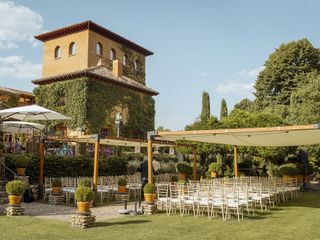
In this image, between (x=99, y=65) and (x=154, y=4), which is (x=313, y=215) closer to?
(x=154, y=4)

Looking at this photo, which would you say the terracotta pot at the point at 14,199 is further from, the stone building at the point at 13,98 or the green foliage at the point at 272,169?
the green foliage at the point at 272,169

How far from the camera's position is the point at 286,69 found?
34.2 meters

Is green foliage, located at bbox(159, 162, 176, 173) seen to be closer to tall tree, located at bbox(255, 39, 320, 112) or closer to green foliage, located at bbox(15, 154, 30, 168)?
green foliage, located at bbox(15, 154, 30, 168)

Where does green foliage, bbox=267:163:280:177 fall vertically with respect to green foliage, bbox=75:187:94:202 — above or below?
above

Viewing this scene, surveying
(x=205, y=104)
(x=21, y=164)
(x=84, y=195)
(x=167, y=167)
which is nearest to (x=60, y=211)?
(x=84, y=195)

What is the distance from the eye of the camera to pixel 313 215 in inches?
387

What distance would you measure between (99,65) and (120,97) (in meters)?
2.87

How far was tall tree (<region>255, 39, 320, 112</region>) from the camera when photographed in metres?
33.6

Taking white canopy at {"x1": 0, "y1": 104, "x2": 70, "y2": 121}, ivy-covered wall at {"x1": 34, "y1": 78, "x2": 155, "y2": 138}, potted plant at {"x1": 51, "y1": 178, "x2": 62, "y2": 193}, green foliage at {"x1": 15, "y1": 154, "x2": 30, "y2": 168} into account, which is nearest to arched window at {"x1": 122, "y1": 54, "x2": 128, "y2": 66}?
ivy-covered wall at {"x1": 34, "y1": 78, "x2": 155, "y2": 138}

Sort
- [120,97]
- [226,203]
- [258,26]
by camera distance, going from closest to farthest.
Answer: [226,203], [258,26], [120,97]

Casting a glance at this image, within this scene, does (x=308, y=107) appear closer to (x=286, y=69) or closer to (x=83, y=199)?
(x=286, y=69)

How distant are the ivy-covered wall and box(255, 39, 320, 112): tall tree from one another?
44.1 ft

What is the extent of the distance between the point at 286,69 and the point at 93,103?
19.6 m

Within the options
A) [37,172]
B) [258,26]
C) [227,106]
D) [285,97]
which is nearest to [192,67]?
[258,26]
